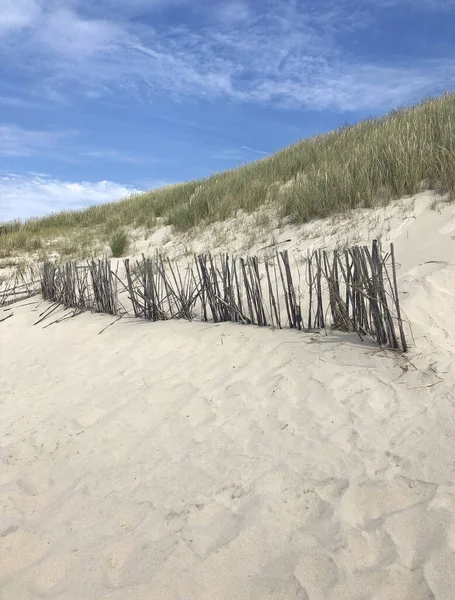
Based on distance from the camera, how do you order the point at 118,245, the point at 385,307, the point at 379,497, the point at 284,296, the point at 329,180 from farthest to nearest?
the point at 118,245, the point at 329,180, the point at 284,296, the point at 385,307, the point at 379,497

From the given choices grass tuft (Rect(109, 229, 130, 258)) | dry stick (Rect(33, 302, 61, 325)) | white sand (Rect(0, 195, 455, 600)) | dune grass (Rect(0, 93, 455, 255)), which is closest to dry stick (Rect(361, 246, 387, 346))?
white sand (Rect(0, 195, 455, 600))

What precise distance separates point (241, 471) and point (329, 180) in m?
5.15

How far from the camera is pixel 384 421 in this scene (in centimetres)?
238

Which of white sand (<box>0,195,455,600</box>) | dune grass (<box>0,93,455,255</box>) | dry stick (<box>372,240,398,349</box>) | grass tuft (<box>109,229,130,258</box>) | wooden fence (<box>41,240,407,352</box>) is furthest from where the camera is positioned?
grass tuft (<box>109,229,130,258</box>)

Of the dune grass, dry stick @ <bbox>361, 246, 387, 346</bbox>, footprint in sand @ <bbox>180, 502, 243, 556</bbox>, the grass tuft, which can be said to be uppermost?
the dune grass

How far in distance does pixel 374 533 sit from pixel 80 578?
3.70 ft

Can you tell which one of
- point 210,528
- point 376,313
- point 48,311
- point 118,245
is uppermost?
point 118,245

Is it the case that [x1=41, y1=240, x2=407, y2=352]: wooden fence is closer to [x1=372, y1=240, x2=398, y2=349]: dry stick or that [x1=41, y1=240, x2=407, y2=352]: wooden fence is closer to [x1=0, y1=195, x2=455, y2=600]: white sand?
[x1=372, y1=240, x2=398, y2=349]: dry stick

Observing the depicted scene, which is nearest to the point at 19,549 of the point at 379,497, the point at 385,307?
the point at 379,497

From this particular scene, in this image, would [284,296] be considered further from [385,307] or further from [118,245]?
[118,245]

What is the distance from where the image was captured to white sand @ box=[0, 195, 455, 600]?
1679 millimetres

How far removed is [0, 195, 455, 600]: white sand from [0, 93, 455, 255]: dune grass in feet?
8.40

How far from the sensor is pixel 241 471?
2.23m

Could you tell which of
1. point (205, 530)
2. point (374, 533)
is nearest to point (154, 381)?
point (205, 530)
